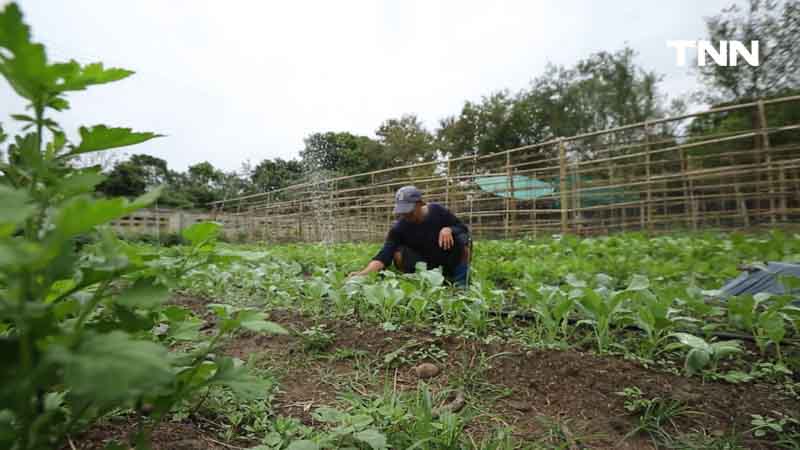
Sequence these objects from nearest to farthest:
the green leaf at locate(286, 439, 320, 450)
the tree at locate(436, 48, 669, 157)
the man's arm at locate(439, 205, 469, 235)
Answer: the green leaf at locate(286, 439, 320, 450)
the man's arm at locate(439, 205, 469, 235)
the tree at locate(436, 48, 669, 157)

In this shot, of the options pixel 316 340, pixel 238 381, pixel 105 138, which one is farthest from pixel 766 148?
pixel 105 138

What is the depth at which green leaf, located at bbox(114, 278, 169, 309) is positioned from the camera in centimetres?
47

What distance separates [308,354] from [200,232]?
121 cm

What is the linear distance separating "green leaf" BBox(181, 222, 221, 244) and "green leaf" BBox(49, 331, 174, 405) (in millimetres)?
241

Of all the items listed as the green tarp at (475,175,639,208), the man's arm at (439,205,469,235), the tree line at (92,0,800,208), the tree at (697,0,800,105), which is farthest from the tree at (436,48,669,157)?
the man's arm at (439,205,469,235)

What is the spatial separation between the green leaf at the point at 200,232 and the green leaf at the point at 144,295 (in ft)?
0.28

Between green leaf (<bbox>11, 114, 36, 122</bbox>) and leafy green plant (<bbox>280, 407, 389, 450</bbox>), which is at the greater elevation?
green leaf (<bbox>11, 114, 36, 122</bbox>)

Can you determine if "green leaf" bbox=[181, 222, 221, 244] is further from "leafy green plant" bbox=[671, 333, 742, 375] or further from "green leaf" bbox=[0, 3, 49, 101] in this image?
"leafy green plant" bbox=[671, 333, 742, 375]

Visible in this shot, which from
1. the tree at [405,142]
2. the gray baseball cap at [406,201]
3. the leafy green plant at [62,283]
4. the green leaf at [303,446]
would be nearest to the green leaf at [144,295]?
the leafy green plant at [62,283]

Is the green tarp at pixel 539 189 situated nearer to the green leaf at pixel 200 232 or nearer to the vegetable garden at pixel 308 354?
the vegetable garden at pixel 308 354

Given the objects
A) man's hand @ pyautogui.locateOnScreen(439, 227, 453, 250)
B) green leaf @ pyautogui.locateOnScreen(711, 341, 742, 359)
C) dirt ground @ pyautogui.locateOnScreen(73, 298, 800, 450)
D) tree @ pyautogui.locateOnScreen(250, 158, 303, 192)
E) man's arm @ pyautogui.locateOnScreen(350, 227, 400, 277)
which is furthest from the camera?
tree @ pyautogui.locateOnScreen(250, 158, 303, 192)

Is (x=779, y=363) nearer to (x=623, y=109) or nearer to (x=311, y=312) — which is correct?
(x=311, y=312)

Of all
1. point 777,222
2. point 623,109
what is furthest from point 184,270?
point 623,109

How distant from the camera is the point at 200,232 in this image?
1.91ft
